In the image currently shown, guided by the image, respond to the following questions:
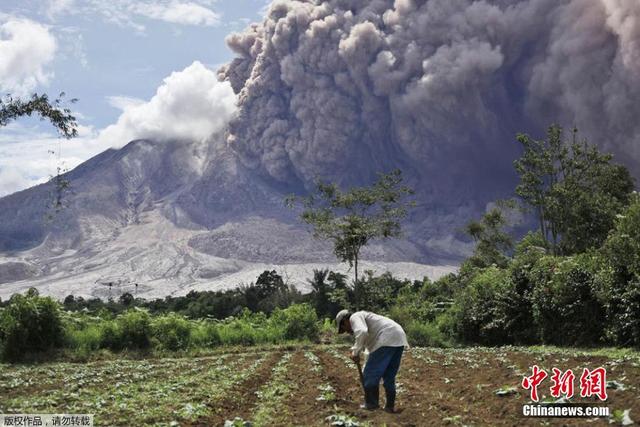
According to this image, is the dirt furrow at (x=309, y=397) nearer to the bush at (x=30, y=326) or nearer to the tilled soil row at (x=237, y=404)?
the tilled soil row at (x=237, y=404)

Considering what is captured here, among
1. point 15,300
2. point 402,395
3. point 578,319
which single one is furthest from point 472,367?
point 15,300

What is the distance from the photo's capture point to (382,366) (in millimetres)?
11016

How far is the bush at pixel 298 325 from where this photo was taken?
36.2m

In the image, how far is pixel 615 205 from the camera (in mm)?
46625

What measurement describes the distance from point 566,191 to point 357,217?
16028 millimetres

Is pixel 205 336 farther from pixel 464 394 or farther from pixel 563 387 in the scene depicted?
pixel 563 387

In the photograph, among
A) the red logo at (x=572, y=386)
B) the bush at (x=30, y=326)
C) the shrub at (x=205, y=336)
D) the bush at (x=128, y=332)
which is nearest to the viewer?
the red logo at (x=572, y=386)

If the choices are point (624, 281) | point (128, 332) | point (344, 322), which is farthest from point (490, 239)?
point (344, 322)

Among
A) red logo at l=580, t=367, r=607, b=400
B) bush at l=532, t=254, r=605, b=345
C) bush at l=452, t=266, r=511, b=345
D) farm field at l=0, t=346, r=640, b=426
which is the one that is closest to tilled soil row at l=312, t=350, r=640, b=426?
farm field at l=0, t=346, r=640, b=426

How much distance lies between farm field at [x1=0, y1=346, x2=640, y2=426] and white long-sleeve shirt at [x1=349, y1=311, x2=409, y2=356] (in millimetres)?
1178

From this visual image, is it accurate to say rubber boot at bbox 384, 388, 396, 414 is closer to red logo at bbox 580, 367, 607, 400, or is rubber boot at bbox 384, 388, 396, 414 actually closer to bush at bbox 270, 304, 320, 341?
red logo at bbox 580, 367, 607, 400

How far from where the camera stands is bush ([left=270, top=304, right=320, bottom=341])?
36.2 m

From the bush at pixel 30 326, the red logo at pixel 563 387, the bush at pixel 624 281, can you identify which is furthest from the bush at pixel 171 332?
the red logo at pixel 563 387

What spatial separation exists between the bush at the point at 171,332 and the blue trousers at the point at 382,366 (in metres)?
22.2
